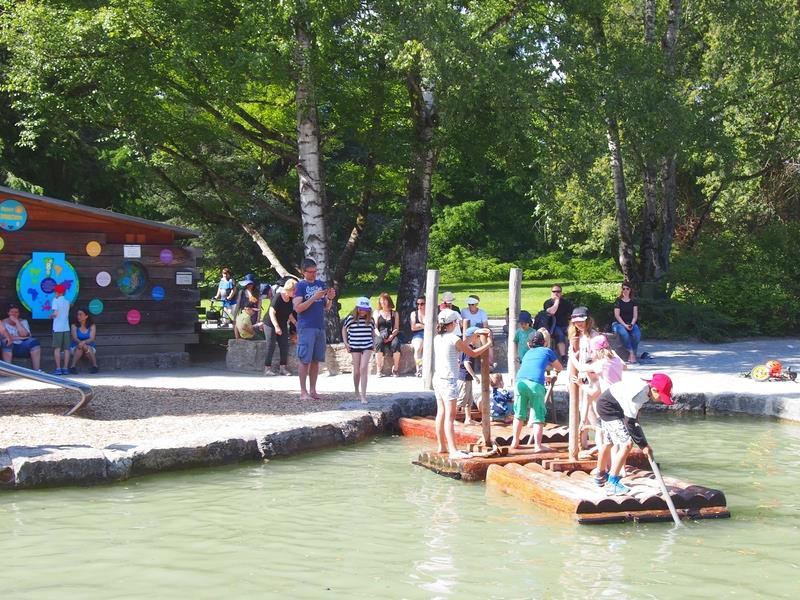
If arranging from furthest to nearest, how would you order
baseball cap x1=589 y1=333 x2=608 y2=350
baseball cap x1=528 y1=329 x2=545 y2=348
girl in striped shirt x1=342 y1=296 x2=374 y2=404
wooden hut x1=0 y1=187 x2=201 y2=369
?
wooden hut x1=0 y1=187 x2=201 y2=369 → girl in striped shirt x1=342 y1=296 x2=374 y2=404 → baseball cap x1=528 y1=329 x2=545 y2=348 → baseball cap x1=589 y1=333 x2=608 y2=350

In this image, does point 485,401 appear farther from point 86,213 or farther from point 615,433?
point 86,213

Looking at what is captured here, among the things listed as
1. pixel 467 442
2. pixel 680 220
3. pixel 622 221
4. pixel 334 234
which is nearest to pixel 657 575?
pixel 467 442

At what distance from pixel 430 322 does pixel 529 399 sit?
15.5 feet

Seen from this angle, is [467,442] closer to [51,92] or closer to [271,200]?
[51,92]

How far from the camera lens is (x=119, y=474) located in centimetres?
1062

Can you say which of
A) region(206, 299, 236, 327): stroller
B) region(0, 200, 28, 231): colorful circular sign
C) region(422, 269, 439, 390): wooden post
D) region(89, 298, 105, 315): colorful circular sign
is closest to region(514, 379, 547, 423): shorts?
region(422, 269, 439, 390): wooden post

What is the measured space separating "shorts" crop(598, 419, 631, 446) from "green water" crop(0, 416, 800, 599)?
2.77ft

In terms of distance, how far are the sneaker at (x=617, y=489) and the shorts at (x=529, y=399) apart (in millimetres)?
1896

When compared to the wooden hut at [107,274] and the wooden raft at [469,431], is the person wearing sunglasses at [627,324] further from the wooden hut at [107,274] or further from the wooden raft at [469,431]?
the wooden hut at [107,274]

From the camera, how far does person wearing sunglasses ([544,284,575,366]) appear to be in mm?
18078

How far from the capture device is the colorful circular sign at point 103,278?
739 inches

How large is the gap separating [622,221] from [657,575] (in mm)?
19069

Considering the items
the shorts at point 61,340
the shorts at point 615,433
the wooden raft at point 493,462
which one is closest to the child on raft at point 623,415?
the shorts at point 615,433

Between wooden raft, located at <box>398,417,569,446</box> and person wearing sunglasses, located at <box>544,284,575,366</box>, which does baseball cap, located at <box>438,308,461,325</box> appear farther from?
person wearing sunglasses, located at <box>544,284,575,366</box>
